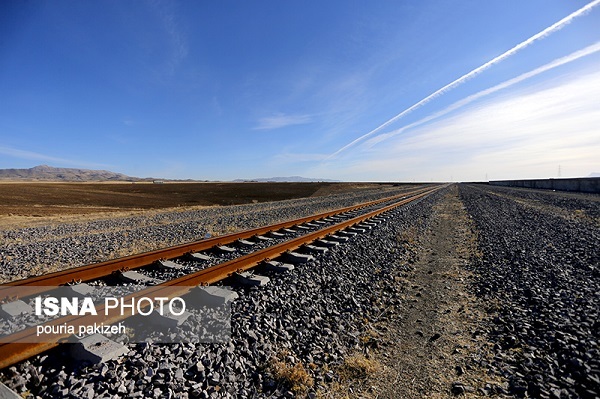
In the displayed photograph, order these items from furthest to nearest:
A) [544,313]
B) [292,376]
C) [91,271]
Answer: [91,271]
[544,313]
[292,376]

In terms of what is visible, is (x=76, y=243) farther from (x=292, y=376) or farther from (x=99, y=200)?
(x=99, y=200)

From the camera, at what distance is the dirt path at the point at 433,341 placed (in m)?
3.55

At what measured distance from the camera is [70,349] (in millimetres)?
3096

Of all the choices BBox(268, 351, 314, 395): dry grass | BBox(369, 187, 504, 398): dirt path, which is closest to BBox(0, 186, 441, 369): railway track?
BBox(268, 351, 314, 395): dry grass

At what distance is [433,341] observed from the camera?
4.56m

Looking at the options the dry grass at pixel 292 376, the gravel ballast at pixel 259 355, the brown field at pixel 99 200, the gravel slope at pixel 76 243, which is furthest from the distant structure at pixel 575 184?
the dry grass at pixel 292 376

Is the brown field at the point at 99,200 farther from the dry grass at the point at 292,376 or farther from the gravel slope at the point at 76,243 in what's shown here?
the dry grass at the point at 292,376

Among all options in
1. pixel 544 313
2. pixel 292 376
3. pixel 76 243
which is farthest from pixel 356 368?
pixel 76 243

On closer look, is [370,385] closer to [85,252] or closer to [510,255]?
[510,255]

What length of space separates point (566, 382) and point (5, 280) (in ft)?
31.7

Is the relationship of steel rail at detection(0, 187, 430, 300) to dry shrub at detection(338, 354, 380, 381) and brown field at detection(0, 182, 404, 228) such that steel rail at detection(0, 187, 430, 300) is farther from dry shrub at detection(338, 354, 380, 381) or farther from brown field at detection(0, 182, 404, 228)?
brown field at detection(0, 182, 404, 228)

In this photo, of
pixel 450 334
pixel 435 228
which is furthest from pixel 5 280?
pixel 435 228

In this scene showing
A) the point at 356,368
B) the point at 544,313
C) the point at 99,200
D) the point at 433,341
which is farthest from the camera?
the point at 99,200

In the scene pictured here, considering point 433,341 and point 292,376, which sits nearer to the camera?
point 292,376
